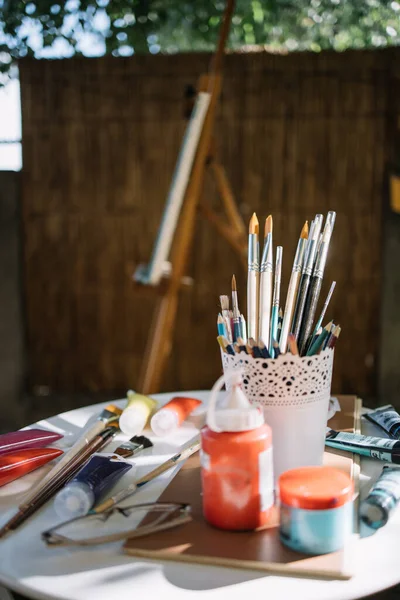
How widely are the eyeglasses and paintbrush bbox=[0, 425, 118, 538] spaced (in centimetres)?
7

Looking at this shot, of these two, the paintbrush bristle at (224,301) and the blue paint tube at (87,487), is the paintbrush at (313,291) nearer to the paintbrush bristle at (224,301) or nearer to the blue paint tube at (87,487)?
the paintbrush bristle at (224,301)

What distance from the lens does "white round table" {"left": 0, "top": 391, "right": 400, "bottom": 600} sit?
604 mm

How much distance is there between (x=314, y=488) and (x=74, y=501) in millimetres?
289

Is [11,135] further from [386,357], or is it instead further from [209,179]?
[386,357]

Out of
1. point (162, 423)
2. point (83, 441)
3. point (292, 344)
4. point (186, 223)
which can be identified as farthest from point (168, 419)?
point (186, 223)

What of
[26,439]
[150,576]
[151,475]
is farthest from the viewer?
[26,439]

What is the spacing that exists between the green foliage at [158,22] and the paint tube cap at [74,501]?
2783 mm

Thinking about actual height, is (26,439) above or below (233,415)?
below

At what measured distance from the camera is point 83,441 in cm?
94

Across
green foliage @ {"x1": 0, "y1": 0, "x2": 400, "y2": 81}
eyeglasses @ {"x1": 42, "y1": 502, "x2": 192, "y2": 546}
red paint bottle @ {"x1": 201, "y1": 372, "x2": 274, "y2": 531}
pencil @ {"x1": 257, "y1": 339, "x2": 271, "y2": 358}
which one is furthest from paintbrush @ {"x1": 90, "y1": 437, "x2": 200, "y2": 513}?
green foliage @ {"x1": 0, "y1": 0, "x2": 400, "y2": 81}

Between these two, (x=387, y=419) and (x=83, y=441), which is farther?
(x=387, y=419)

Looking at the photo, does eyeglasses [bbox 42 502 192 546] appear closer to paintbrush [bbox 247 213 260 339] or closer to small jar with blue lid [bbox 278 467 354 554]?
small jar with blue lid [bbox 278 467 354 554]

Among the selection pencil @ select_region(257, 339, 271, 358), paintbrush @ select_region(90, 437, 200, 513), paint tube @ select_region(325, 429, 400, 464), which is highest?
pencil @ select_region(257, 339, 271, 358)

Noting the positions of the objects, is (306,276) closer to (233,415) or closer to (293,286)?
(293,286)
